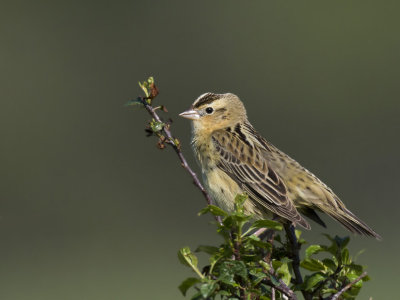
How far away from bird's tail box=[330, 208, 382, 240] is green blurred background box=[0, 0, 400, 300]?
4.26 m

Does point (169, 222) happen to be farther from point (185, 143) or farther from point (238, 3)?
point (238, 3)

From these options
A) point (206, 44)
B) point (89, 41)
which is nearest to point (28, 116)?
point (89, 41)

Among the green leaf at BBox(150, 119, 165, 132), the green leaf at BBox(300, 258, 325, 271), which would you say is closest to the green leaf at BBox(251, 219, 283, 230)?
the green leaf at BBox(300, 258, 325, 271)

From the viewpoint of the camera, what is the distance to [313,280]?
325 cm

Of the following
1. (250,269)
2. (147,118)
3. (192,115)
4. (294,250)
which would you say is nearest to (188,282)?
(250,269)

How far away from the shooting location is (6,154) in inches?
676

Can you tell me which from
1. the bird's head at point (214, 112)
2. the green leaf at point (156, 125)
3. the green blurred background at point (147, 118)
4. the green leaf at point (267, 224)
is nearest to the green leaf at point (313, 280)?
the green leaf at point (267, 224)

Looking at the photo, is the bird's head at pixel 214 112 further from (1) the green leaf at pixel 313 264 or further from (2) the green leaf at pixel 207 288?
(2) the green leaf at pixel 207 288

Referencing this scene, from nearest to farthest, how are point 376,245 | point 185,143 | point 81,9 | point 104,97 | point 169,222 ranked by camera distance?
1. point 376,245
2. point 169,222
3. point 185,143
4. point 104,97
5. point 81,9

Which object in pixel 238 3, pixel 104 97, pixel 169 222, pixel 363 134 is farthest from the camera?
pixel 238 3

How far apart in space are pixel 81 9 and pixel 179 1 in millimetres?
2340

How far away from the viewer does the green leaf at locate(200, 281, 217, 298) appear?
2908mm

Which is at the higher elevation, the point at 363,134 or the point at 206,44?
the point at 206,44

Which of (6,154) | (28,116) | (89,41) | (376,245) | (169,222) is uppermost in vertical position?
(89,41)
